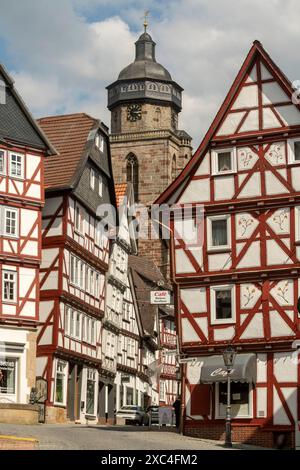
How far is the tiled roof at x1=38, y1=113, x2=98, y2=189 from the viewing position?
162ft

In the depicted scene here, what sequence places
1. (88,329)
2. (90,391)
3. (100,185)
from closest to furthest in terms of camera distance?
(88,329)
(90,391)
(100,185)

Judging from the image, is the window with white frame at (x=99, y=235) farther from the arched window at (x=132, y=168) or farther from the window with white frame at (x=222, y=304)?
the arched window at (x=132, y=168)

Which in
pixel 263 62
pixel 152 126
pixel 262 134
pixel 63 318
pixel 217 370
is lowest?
pixel 217 370

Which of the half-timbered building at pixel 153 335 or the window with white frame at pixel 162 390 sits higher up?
the half-timbered building at pixel 153 335

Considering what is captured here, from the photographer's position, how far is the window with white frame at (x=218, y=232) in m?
38.8

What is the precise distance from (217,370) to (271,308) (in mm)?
2738

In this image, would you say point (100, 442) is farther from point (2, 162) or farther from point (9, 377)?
point (2, 162)

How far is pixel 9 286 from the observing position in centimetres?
4512

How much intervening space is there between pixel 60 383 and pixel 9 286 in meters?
5.60

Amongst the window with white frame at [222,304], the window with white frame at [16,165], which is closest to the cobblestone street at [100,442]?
the window with white frame at [222,304]

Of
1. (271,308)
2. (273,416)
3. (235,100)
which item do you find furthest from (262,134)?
(273,416)

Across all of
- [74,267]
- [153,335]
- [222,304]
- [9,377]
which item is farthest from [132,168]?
[222,304]
